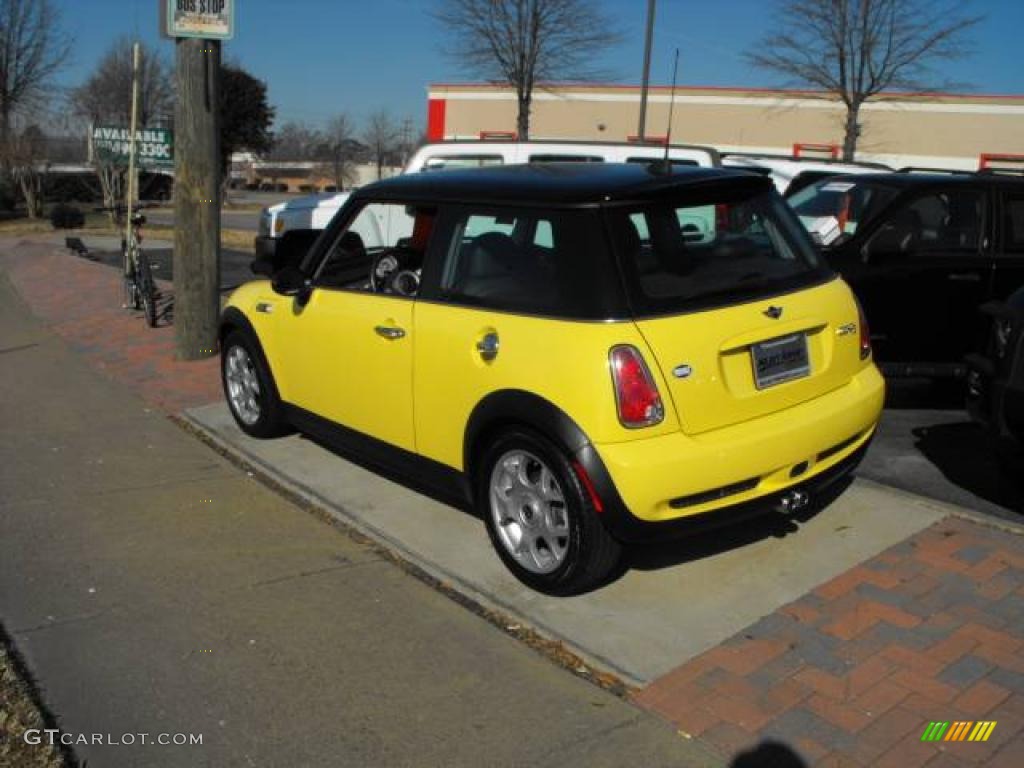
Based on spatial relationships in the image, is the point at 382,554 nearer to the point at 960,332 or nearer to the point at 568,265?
the point at 568,265

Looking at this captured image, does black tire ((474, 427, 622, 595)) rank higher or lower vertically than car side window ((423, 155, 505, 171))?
lower

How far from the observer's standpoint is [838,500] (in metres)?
4.78

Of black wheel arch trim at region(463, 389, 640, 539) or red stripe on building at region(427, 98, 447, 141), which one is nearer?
black wheel arch trim at region(463, 389, 640, 539)

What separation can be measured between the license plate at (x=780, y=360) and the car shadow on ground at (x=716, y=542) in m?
0.56

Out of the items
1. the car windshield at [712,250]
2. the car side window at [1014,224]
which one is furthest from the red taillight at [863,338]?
the car side window at [1014,224]

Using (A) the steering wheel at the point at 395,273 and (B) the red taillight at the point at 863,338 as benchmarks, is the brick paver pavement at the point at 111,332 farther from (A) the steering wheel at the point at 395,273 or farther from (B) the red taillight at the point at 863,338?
(B) the red taillight at the point at 863,338

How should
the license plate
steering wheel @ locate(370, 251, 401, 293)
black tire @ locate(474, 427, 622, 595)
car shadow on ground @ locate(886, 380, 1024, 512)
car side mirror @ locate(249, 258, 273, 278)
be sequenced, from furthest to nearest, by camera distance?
car side mirror @ locate(249, 258, 273, 278) < steering wheel @ locate(370, 251, 401, 293) < car shadow on ground @ locate(886, 380, 1024, 512) < the license plate < black tire @ locate(474, 427, 622, 595)

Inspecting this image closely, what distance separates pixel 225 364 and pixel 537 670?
12.1 feet

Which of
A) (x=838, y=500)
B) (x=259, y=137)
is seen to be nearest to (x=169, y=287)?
(x=838, y=500)

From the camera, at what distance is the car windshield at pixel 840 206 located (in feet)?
22.1

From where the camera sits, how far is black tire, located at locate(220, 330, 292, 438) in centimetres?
570

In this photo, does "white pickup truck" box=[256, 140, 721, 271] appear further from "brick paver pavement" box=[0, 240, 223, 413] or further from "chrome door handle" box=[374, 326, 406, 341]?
"chrome door handle" box=[374, 326, 406, 341]

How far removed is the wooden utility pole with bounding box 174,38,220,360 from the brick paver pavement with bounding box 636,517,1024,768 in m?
6.33

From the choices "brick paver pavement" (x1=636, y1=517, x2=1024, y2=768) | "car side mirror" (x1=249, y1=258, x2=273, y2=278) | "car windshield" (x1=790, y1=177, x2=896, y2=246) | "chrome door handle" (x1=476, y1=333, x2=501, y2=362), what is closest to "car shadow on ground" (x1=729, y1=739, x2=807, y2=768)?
"brick paver pavement" (x1=636, y1=517, x2=1024, y2=768)
